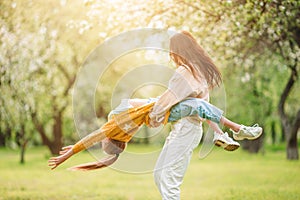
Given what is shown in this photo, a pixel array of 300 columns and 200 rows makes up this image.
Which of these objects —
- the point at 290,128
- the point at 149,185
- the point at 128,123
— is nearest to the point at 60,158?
the point at 128,123

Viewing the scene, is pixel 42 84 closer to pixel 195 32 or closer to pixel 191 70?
pixel 195 32

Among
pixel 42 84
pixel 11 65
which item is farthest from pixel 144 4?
pixel 42 84

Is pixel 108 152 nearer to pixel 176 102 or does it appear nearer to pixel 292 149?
pixel 176 102

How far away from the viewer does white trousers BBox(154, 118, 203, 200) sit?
20.1ft

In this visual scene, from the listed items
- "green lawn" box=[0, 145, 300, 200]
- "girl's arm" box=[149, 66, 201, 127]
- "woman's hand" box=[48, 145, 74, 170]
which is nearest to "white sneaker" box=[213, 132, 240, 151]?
"girl's arm" box=[149, 66, 201, 127]

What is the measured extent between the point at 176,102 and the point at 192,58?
53cm

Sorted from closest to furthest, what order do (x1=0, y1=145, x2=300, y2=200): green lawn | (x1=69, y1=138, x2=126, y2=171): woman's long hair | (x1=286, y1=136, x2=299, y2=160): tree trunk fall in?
(x1=69, y1=138, x2=126, y2=171): woman's long hair → (x1=0, y1=145, x2=300, y2=200): green lawn → (x1=286, y1=136, x2=299, y2=160): tree trunk

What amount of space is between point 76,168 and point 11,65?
596 inches

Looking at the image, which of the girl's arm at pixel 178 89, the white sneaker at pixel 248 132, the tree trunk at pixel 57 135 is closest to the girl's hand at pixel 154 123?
the girl's arm at pixel 178 89

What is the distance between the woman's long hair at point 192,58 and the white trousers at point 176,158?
54cm

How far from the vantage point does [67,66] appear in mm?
29297

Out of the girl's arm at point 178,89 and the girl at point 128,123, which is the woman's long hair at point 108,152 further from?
the girl's arm at point 178,89

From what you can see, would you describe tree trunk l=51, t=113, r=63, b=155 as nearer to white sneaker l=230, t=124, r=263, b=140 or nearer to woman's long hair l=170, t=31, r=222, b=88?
woman's long hair l=170, t=31, r=222, b=88

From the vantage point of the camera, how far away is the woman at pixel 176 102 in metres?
6.10
